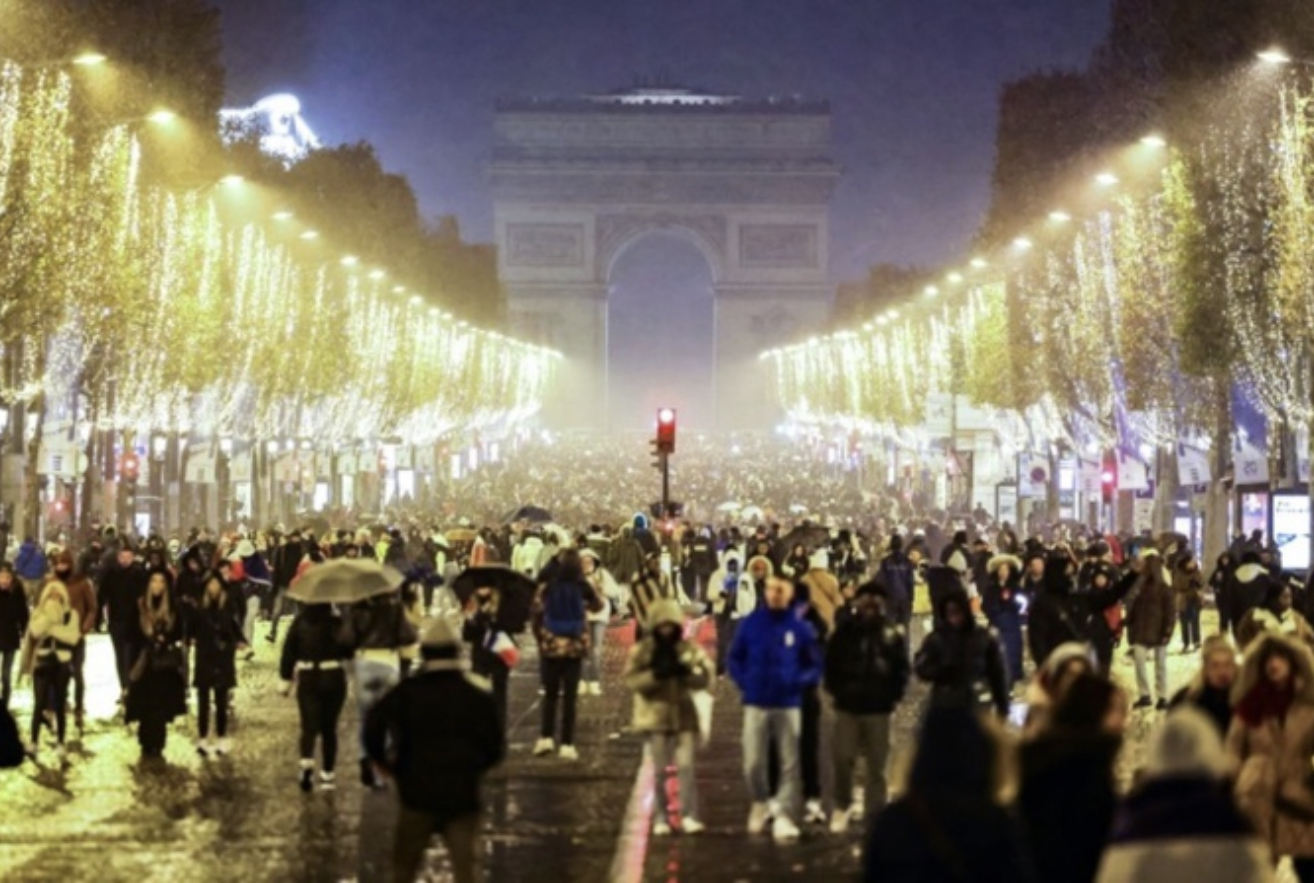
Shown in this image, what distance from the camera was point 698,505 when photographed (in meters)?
95.7

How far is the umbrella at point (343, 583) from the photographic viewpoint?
20391 mm

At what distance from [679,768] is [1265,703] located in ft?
18.4

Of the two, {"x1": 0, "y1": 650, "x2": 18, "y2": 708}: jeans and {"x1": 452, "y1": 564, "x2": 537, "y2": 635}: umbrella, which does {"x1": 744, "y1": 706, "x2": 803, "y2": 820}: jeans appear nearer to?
{"x1": 452, "y1": 564, "x2": 537, "y2": 635}: umbrella

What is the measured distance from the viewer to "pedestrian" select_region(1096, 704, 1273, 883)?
9.21 m

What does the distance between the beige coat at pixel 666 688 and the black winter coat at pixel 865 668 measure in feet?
2.77

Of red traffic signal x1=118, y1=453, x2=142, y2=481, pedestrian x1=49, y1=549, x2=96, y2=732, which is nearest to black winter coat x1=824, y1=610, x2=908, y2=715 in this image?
pedestrian x1=49, y1=549, x2=96, y2=732

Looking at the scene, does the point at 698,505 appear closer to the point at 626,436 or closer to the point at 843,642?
the point at 626,436

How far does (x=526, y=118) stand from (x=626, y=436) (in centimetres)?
1850

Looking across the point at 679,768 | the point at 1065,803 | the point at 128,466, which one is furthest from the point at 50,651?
the point at 128,466

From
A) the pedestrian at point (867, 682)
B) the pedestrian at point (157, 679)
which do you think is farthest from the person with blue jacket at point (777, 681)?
the pedestrian at point (157, 679)

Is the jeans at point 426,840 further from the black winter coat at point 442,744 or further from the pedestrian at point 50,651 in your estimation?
the pedestrian at point 50,651

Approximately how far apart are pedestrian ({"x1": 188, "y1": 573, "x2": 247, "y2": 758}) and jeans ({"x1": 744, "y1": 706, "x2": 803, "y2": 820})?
6.53 m

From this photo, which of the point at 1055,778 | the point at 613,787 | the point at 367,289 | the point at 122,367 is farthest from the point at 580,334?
the point at 1055,778

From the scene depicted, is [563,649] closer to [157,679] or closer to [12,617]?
[157,679]
